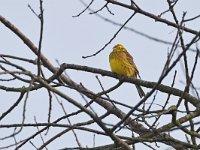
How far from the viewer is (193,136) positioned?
3.62 metres

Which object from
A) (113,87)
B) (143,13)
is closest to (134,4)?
(143,13)

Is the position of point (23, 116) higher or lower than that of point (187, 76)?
lower

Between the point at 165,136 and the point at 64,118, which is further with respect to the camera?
the point at 64,118

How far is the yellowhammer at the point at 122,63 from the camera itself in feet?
26.5

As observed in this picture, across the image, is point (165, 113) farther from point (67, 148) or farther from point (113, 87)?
point (113, 87)

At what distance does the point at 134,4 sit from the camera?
4.70 m

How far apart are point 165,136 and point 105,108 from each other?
1.97 meters

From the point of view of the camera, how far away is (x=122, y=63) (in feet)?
26.7

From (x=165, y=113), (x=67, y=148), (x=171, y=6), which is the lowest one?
(x=67, y=148)

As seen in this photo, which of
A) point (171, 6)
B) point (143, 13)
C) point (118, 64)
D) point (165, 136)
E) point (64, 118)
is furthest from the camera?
point (118, 64)

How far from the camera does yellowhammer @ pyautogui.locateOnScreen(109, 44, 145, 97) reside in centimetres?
808

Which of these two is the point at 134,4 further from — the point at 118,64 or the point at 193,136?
the point at 118,64

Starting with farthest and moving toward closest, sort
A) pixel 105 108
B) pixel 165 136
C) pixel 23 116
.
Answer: pixel 105 108, pixel 165 136, pixel 23 116

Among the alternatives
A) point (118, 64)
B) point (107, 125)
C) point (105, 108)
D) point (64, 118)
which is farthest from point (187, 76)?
point (118, 64)
